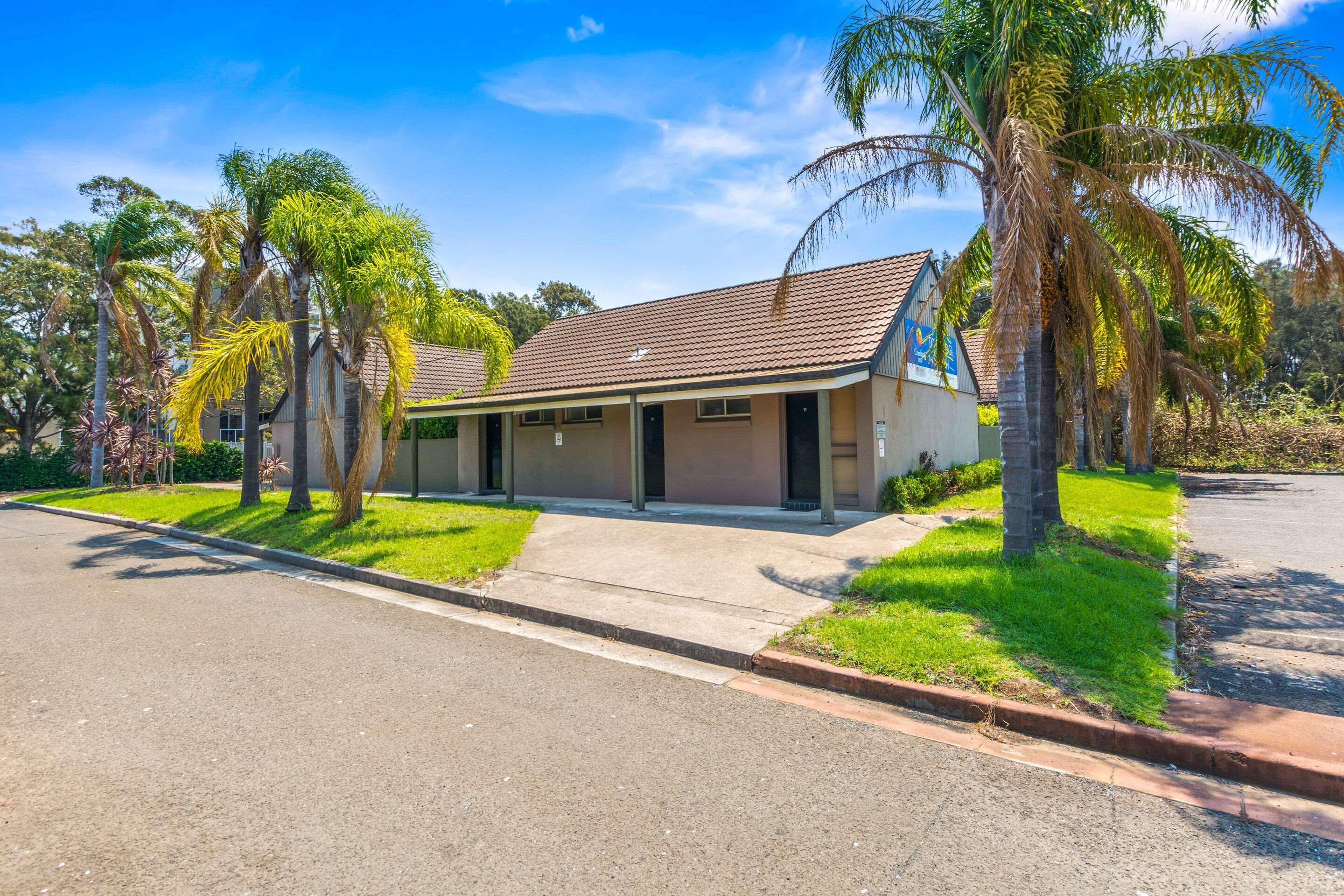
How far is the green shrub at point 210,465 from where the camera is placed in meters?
28.8

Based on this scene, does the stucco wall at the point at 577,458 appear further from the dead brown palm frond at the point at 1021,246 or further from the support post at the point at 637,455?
the dead brown palm frond at the point at 1021,246

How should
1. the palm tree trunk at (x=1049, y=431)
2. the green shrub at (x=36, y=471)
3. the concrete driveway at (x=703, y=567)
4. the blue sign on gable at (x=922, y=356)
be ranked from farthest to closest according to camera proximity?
1. the green shrub at (x=36, y=471)
2. the blue sign on gable at (x=922, y=356)
3. the palm tree trunk at (x=1049, y=431)
4. the concrete driveway at (x=703, y=567)

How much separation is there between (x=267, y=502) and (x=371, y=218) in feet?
25.5

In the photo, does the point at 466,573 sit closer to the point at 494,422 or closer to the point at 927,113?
the point at 927,113

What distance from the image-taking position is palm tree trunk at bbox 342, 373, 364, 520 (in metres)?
12.0

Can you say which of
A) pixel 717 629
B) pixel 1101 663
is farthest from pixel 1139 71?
pixel 717 629

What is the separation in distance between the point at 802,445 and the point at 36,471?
99.3 ft

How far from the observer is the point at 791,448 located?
1412 cm

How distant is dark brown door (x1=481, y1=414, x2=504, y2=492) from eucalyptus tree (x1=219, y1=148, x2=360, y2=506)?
573cm

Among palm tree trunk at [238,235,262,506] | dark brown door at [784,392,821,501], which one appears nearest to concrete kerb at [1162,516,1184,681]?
dark brown door at [784,392,821,501]

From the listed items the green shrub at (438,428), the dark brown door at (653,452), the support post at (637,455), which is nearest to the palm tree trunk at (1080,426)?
the dark brown door at (653,452)

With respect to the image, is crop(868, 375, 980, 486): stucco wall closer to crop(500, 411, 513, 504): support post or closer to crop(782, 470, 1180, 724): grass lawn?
crop(782, 470, 1180, 724): grass lawn

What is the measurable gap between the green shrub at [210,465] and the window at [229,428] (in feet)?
18.6

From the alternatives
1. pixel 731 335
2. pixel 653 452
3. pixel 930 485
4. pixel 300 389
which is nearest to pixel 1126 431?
pixel 930 485
